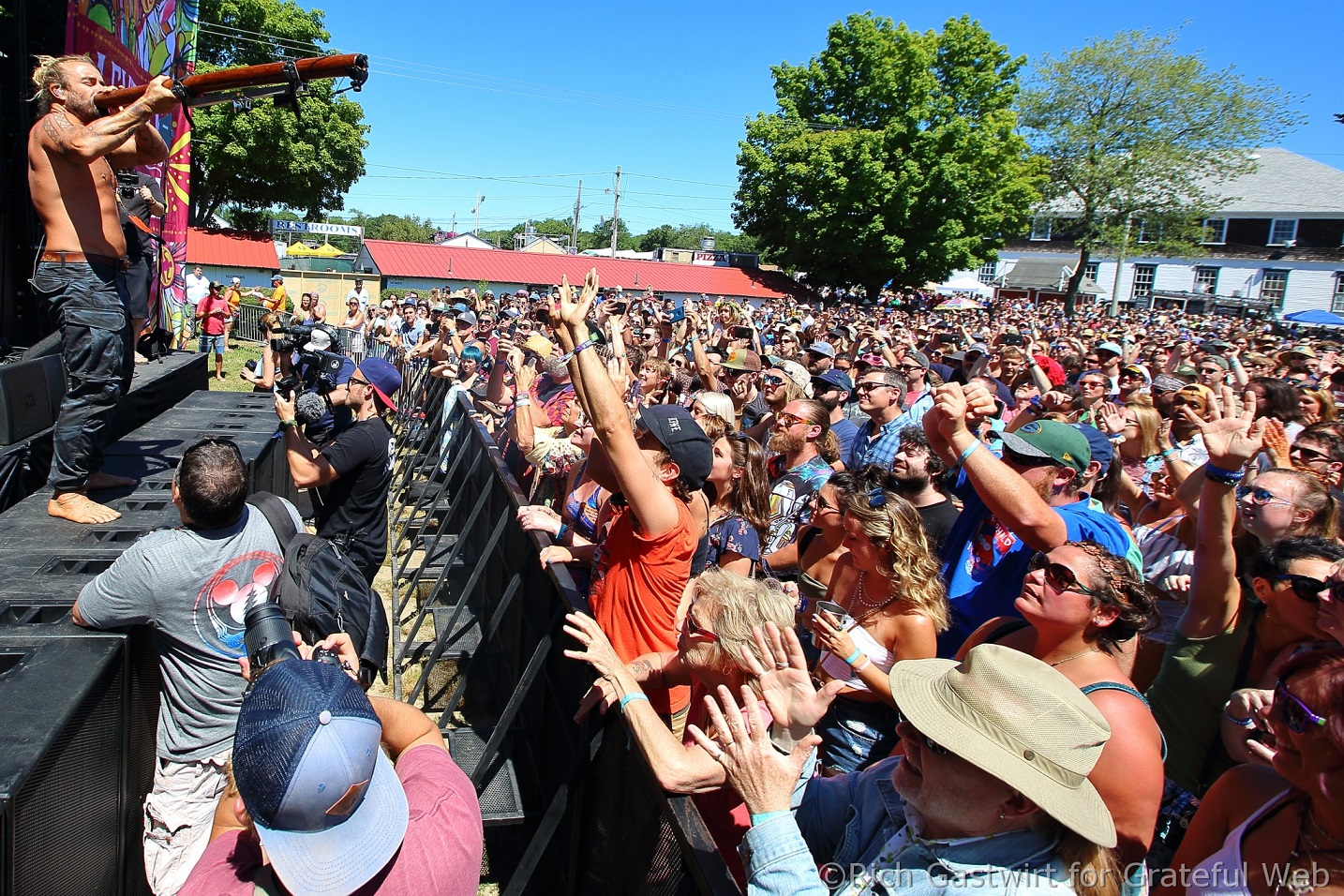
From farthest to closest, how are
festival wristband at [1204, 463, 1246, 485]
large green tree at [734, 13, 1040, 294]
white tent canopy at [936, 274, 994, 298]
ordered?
white tent canopy at [936, 274, 994, 298] < large green tree at [734, 13, 1040, 294] < festival wristband at [1204, 463, 1246, 485]

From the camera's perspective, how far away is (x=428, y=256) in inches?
1500

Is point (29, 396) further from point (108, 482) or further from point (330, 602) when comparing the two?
point (330, 602)

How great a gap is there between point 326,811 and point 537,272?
40154mm

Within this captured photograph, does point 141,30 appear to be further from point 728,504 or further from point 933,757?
point 933,757

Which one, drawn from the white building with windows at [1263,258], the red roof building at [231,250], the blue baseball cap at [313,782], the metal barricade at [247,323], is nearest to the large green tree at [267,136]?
the red roof building at [231,250]

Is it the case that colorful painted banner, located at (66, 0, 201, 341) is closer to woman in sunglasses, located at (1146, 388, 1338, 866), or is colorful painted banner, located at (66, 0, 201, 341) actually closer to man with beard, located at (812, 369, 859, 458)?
man with beard, located at (812, 369, 859, 458)

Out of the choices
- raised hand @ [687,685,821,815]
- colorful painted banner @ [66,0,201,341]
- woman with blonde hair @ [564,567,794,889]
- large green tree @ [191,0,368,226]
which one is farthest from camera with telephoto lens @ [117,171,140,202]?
large green tree @ [191,0,368,226]

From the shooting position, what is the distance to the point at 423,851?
71.1 inches

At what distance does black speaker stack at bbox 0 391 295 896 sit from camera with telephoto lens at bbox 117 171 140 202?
89.4 inches

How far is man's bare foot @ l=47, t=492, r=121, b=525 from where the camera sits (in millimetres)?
3697

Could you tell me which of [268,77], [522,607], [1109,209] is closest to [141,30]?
[268,77]

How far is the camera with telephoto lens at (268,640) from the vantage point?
2.12 m

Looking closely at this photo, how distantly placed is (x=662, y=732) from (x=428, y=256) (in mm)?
38842

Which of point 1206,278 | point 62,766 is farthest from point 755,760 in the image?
point 1206,278
